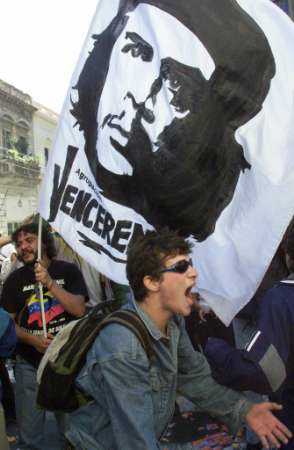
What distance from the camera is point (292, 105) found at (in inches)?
111

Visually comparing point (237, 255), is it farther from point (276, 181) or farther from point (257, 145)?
point (257, 145)

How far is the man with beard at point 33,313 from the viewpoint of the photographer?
3.68 metres

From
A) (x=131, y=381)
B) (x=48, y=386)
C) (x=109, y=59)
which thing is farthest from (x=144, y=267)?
(x=109, y=59)

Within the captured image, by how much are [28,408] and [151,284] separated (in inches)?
87.5

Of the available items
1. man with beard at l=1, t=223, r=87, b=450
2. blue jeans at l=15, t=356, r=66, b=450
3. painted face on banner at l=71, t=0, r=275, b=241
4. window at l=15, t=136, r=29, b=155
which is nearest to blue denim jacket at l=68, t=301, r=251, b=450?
painted face on banner at l=71, t=0, r=275, b=241

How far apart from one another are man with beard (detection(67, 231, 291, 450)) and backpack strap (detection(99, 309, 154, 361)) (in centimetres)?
2

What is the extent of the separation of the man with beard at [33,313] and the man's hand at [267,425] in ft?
5.99

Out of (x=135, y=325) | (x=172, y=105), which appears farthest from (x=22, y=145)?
(x=135, y=325)

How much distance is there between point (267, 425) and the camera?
6.57 ft

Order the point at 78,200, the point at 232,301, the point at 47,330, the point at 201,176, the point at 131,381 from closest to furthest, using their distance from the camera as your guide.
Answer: the point at 131,381 < the point at 232,301 < the point at 201,176 < the point at 78,200 < the point at 47,330

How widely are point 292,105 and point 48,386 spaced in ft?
6.22

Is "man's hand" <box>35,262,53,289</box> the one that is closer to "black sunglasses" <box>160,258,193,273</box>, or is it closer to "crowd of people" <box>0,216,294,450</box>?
"crowd of people" <box>0,216,294,450</box>

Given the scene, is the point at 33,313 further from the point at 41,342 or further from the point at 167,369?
the point at 167,369

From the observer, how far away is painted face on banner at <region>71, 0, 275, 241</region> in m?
2.93
